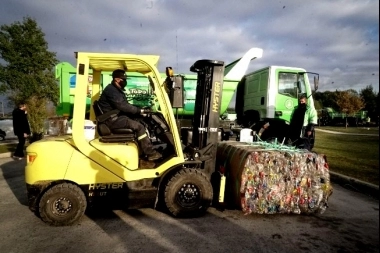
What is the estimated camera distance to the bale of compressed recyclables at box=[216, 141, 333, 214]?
444 cm

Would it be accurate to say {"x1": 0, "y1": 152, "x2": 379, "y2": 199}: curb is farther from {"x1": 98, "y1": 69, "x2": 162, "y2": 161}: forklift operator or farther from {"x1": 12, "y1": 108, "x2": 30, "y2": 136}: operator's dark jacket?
{"x1": 12, "y1": 108, "x2": 30, "y2": 136}: operator's dark jacket

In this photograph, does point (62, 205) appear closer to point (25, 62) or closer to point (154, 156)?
point (154, 156)

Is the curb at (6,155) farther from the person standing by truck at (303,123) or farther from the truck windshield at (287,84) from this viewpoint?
the person standing by truck at (303,123)

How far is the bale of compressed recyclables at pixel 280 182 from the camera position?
4438 millimetres

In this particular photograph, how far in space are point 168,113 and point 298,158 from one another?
2216 mm

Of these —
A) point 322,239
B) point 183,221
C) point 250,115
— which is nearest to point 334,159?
point 250,115

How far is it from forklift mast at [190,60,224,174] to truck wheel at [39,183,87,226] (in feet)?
6.72

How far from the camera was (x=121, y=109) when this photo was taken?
4.26m

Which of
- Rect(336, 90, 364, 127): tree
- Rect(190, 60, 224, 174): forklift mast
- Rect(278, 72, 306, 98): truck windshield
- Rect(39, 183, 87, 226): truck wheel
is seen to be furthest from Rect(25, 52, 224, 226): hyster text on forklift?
Rect(336, 90, 364, 127): tree

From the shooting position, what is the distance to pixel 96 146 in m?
4.20

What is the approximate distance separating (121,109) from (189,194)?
169 centimetres

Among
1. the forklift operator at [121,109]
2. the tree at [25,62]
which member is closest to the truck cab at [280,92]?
the forklift operator at [121,109]

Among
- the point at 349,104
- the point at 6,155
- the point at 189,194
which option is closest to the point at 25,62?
the point at 6,155

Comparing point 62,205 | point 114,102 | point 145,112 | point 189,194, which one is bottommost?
point 62,205
